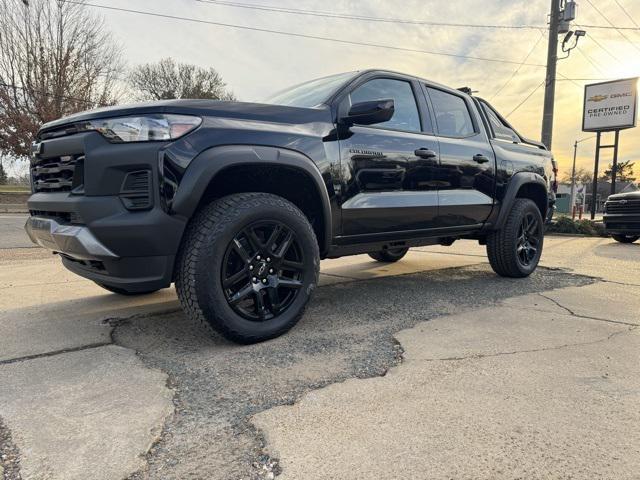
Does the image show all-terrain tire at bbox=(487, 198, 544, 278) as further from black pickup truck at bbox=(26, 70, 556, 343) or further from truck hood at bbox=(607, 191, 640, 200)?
truck hood at bbox=(607, 191, 640, 200)

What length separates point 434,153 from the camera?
3920 mm

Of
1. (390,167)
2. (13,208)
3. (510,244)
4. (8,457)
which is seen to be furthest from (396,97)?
(13,208)

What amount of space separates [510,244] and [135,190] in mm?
3873

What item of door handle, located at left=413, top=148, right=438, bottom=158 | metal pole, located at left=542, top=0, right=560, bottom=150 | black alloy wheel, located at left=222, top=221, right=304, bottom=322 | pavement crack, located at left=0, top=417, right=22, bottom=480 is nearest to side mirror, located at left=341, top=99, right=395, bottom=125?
door handle, located at left=413, top=148, right=438, bottom=158

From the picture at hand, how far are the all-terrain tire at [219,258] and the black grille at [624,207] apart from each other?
31.4 ft

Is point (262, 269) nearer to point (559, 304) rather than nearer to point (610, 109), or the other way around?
point (559, 304)

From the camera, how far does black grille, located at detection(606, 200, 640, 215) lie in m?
9.64

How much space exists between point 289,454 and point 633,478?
1.16 m

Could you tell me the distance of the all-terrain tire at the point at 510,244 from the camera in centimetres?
486

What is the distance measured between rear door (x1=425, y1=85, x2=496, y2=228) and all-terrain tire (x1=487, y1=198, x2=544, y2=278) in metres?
0.40

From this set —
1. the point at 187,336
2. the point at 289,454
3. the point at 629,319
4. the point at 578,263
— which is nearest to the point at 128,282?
the point at 187,336

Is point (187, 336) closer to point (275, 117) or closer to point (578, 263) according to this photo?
point (275, 117)

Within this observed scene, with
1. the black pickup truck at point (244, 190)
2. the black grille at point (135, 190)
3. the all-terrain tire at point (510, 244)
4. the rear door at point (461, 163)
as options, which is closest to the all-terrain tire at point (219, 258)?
the black pickup truck at point (244, 190)

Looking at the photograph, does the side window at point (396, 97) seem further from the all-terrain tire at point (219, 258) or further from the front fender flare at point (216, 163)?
the all-terrain tire at point (219, 258)
